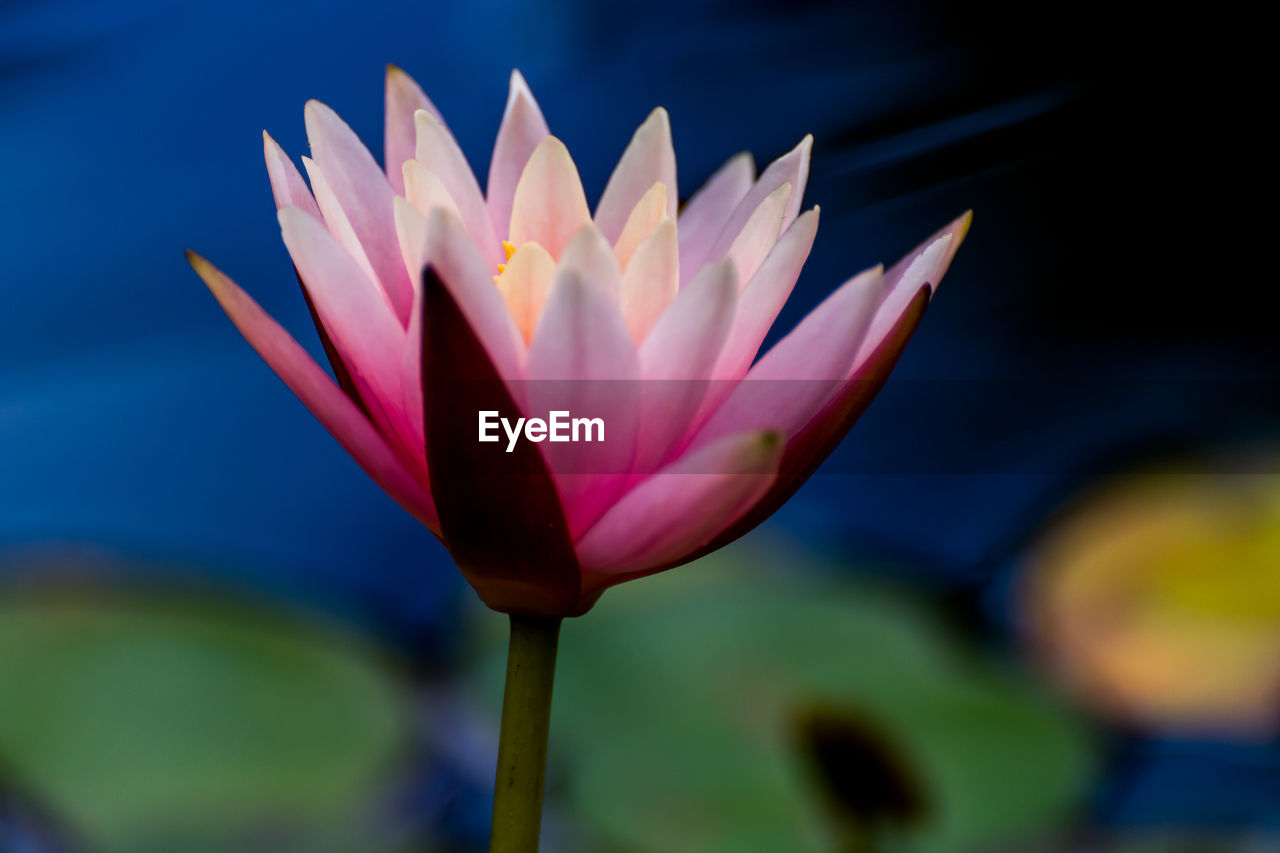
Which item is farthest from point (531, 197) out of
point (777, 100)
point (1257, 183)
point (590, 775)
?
point (1257, 183)

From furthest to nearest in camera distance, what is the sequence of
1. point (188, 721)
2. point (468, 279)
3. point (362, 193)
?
point (188, 721) < point (362, 193) < point (468, 279)

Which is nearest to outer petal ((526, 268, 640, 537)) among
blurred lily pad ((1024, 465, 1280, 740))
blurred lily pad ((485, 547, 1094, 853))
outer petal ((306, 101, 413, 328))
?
outer petal ((306, 101, 413, 328))

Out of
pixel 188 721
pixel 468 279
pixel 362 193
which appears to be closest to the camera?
pixel 468 279

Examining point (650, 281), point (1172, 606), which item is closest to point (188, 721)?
point (650, 281)

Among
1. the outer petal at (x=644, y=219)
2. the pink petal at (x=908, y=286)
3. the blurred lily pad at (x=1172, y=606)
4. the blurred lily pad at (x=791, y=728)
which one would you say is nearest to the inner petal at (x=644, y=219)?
the outer petal at (x=644, y=219)

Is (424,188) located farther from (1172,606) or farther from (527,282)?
(1172,606)

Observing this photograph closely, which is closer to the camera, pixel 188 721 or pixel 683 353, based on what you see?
pixel 683 353

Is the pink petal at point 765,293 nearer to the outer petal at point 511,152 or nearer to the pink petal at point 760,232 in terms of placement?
the pink petal at point 760,232
